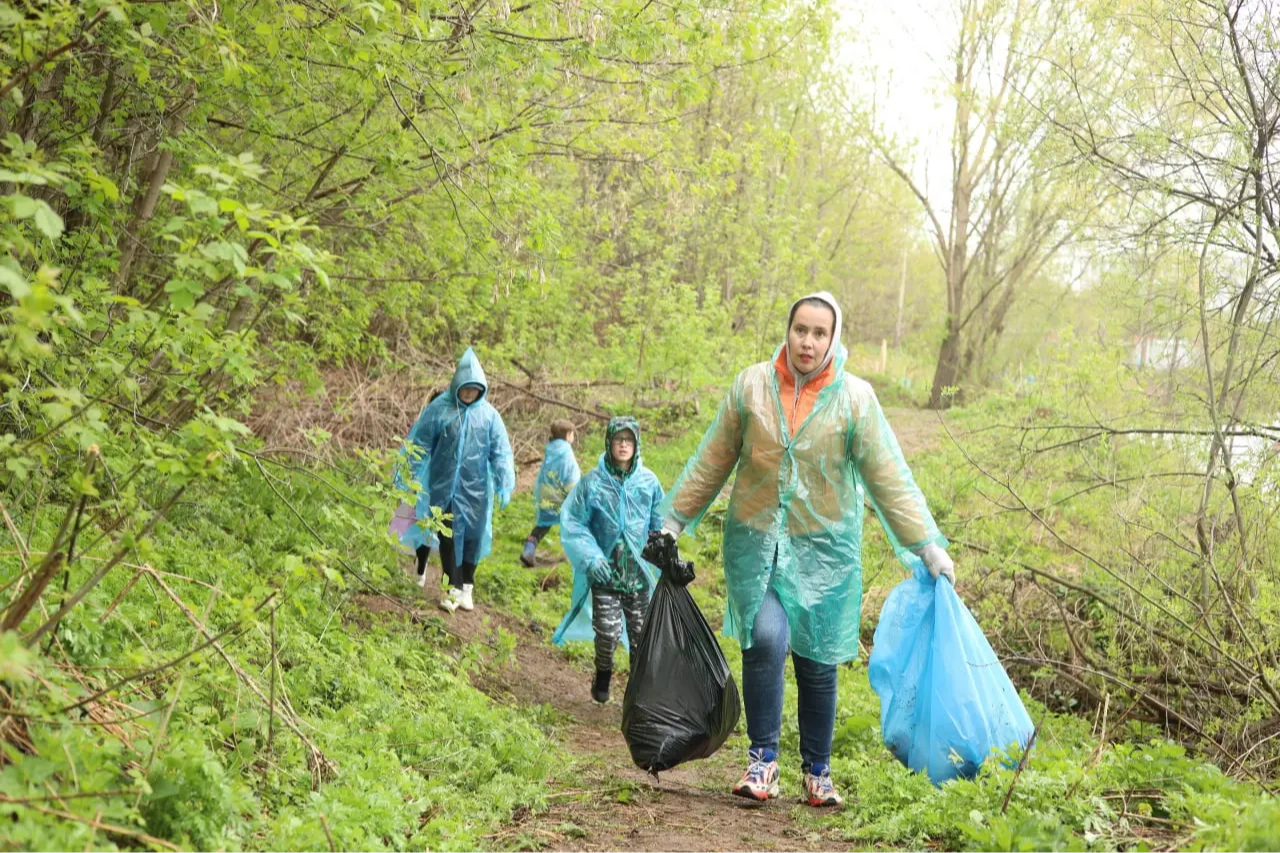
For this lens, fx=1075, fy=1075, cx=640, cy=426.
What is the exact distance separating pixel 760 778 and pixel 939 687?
2.70 feet

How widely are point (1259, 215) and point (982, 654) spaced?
3.69 metres

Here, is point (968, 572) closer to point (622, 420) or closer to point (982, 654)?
point (622, 420)

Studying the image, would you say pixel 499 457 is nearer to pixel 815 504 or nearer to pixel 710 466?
pixel 710 466

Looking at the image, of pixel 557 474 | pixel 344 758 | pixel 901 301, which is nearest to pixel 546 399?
pixel 557 474

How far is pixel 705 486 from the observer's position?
4.62 m

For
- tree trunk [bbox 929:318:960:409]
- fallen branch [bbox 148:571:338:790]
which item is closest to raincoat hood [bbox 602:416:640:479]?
fallen branch [bbox 148:571:338:790]

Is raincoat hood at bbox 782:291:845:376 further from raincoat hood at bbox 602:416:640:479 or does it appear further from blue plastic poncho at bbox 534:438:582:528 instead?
blue plastic poncho at bbox 534:438:582:528

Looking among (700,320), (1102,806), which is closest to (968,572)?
(1102,806)

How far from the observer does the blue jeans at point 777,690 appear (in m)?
4.27

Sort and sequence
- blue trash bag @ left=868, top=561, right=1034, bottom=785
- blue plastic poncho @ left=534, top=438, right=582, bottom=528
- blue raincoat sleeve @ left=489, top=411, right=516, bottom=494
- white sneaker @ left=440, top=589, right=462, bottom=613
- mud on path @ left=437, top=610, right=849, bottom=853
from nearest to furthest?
mud on path @ left=437, top=610, right=849, bottom=853 → blue trash bag @ left=868, top=561, right=1034, bottom=785 → white sneaker @ left=440, top=589, right=462, bottom=613 → blue raincoat sleeve @ left=489, top=411, right=516, bottom=494 → blue plastic poncho @ left=534, top=438, right=582, bottom=528

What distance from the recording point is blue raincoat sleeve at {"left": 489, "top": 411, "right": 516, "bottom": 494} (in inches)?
311

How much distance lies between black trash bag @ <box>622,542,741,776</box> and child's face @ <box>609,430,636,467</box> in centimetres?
172

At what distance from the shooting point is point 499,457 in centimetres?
792

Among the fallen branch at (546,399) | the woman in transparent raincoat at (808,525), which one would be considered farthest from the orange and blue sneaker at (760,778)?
the fallen branch at (546,399)
